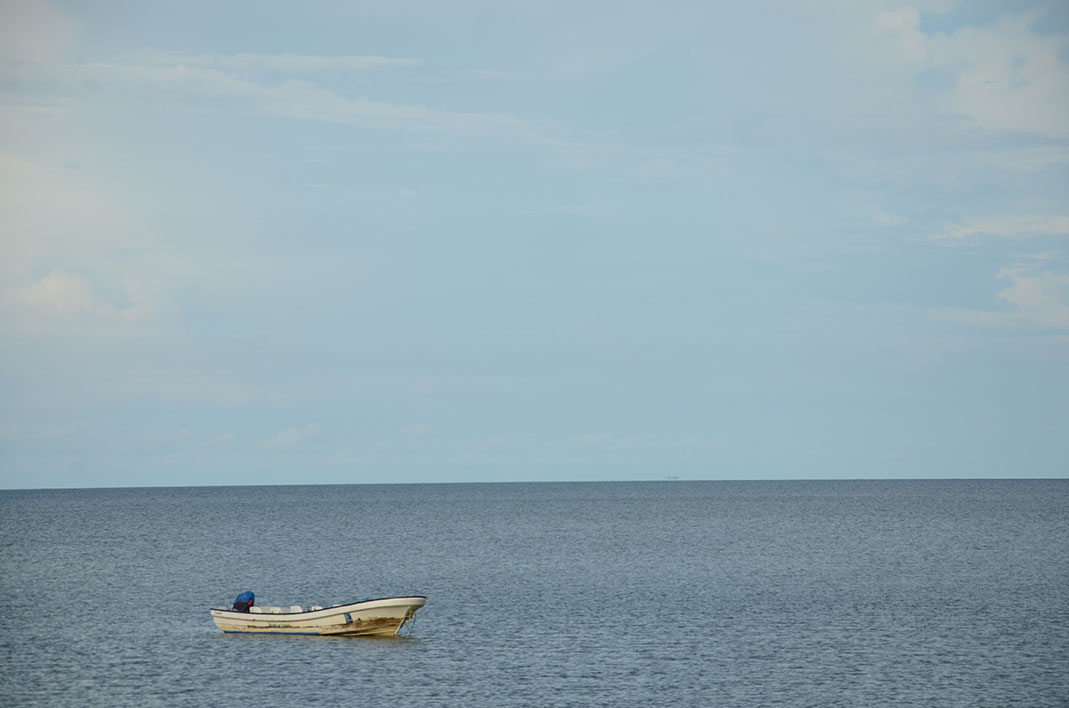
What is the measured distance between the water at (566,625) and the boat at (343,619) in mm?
736

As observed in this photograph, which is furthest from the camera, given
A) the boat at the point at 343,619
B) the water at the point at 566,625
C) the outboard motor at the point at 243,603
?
the outboard motor at the point at 243,603

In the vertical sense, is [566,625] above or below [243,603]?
below

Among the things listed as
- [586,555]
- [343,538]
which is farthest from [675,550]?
[343,538]

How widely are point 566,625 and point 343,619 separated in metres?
11.7

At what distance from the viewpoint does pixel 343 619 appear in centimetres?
5341

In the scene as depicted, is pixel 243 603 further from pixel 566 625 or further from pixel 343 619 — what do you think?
pixel 566 625

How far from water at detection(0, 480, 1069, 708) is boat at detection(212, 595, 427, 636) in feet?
2.41

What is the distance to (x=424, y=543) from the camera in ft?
397

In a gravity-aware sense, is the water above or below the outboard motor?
below

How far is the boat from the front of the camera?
53094 millimetres

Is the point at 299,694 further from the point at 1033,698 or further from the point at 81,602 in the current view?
the point at 81,602

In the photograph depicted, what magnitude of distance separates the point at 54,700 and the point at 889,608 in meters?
44.8

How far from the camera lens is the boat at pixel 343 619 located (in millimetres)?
53094

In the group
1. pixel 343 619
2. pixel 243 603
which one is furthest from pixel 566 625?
pixel 243 603
